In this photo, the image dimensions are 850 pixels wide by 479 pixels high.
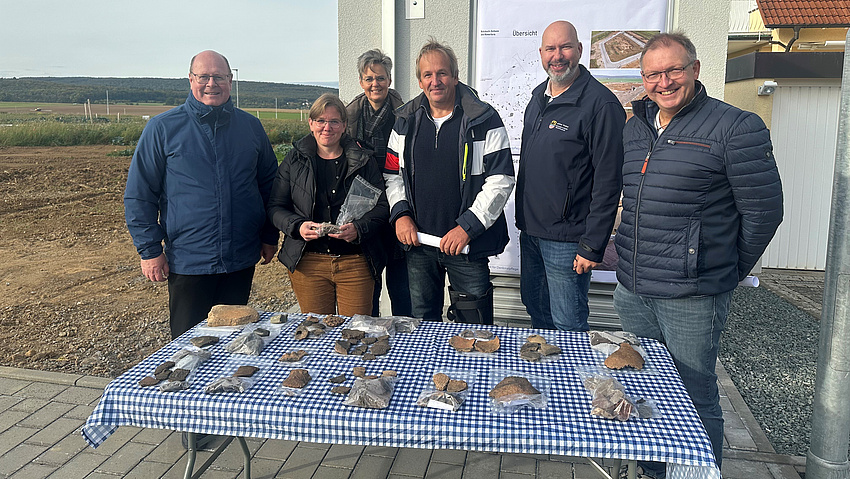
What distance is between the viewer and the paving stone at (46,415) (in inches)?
140

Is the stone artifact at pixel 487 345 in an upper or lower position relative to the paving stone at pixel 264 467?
upper

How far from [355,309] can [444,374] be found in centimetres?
127

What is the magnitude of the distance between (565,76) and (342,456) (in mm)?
2301

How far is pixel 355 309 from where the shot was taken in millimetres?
3367

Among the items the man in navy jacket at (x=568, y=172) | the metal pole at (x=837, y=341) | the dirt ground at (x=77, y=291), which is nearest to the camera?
the metal pole at (x=837, y=341)

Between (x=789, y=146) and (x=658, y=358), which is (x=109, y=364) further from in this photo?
(x=789, y=146)

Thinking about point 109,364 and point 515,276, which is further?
point 515,276

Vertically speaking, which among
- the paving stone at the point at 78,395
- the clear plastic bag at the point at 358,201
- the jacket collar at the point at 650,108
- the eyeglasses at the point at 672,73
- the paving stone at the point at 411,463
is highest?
the eyeglasses at the point at 672,73

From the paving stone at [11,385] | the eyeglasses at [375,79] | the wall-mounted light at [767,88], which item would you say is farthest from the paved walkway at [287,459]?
the wall-mounted light at [767,88]

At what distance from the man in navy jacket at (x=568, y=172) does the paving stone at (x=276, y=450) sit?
1.60 m

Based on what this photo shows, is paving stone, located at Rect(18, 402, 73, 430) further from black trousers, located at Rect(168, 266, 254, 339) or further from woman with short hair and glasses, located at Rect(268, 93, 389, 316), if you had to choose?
woman with short hair and glasses, located at Rect(268, 93, 389, 316)

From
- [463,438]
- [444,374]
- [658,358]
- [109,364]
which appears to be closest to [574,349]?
[658,358]

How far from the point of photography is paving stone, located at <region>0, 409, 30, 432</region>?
354 centimetres

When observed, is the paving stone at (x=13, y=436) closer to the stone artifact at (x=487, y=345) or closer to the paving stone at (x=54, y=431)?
the paving stone at (x=54, y=431)
